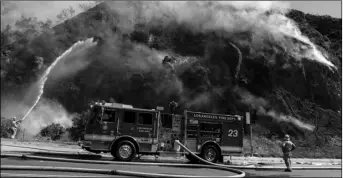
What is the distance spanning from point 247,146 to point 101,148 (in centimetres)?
1509

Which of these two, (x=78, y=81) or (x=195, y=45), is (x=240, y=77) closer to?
(x=195, y=45)

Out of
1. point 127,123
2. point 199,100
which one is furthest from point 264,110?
point 127,123

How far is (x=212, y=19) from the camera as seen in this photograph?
126 feet

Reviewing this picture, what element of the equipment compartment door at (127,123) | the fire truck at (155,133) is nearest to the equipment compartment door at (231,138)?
the fire truck at (155,133)

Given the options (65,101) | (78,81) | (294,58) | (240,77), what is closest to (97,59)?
(78,81)

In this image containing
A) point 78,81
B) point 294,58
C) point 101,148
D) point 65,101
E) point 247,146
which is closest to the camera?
point 101,148

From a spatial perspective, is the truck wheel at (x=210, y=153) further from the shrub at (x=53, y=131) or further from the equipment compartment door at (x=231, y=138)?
the shrub at (x=53, y=131)

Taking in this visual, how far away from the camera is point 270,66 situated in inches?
1442

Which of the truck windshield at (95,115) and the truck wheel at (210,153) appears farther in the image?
the truck wheel at (210,153)

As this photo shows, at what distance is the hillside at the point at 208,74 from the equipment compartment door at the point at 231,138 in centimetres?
1507

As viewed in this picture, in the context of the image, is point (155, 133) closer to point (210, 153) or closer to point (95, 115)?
point (95, 115)

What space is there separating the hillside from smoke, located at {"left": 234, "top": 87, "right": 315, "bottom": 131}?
116 millimetres

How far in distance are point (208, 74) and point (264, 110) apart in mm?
7748

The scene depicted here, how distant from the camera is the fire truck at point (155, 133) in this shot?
11.3 metres
